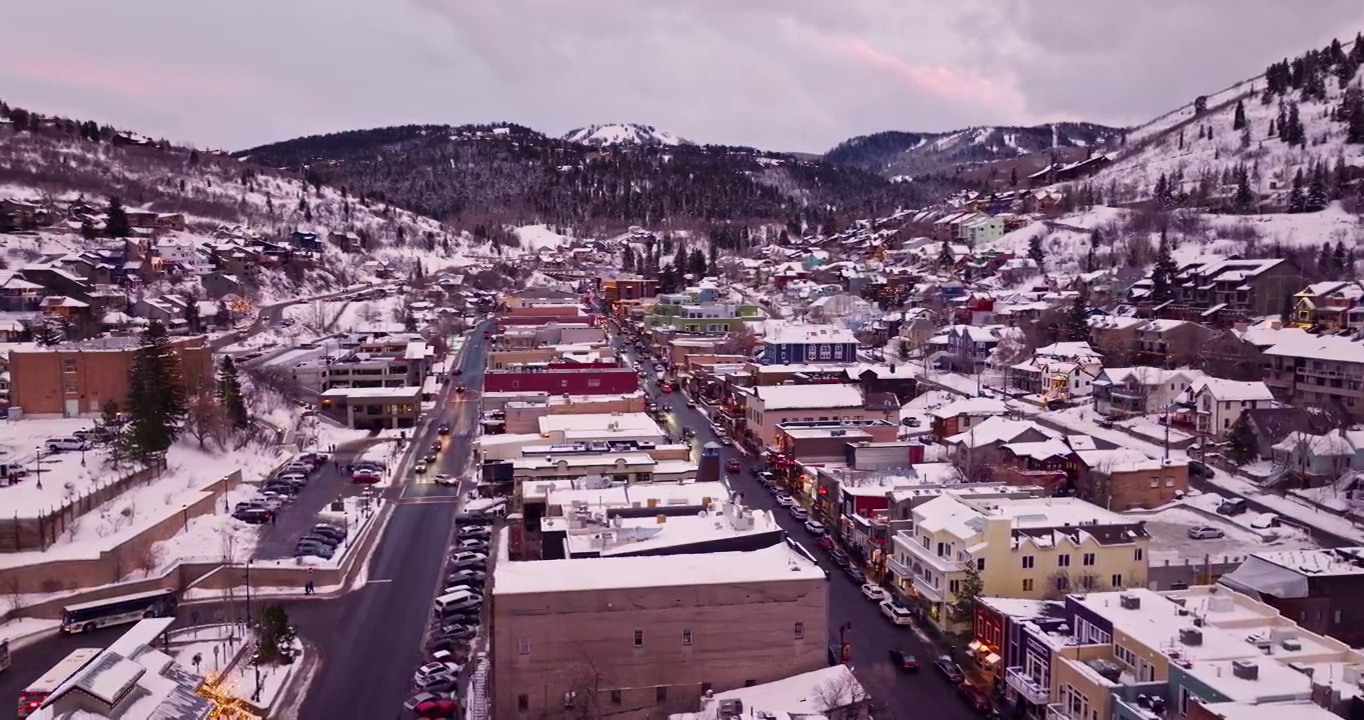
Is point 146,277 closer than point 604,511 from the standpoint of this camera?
No

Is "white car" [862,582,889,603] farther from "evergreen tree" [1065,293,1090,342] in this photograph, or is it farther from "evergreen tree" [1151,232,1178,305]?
"evergreen tree" [1151,232,1178,305]

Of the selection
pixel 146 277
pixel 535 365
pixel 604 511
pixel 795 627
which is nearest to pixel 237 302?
pixel 146 277

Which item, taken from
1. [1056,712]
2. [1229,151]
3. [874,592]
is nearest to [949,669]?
[1056,712]

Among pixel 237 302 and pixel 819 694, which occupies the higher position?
pixel 237 302

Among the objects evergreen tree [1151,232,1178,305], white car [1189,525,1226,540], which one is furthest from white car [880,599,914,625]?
evergreen tree [1151,232,1178,305]

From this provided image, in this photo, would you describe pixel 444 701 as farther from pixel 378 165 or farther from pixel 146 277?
pixel 378 165

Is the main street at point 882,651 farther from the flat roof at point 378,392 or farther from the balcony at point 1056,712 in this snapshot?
the flat roof at point 378,392

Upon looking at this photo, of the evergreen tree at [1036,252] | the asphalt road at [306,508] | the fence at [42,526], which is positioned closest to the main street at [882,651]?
the asphalt road at [306,508]
